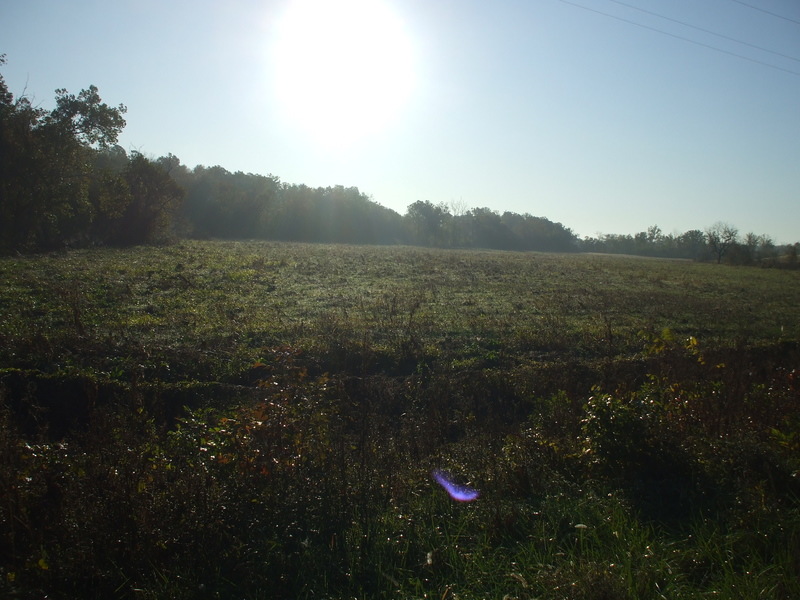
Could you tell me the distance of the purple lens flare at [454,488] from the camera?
451cm

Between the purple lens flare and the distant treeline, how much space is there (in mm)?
30903

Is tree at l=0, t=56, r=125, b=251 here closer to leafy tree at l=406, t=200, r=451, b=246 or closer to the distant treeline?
the distant treeline

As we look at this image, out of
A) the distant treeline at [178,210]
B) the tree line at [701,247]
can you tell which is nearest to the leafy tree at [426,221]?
the distant treeline at [178,210]

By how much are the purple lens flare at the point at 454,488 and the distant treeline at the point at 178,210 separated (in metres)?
30.9

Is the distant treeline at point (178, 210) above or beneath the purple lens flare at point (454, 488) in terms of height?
above

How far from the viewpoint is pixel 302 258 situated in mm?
33844

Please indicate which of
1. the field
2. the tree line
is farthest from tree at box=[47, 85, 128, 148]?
the tree line

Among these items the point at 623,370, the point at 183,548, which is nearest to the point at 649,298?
the point at 623,370

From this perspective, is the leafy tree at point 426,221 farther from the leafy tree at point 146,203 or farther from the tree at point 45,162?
the tree at point 45,162

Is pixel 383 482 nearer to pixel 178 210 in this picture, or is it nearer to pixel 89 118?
pixel 89 118

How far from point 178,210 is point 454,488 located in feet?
198

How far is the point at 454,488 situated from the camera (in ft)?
15.5

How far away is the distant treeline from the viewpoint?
29.6 metres

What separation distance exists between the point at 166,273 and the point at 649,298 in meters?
20.2
